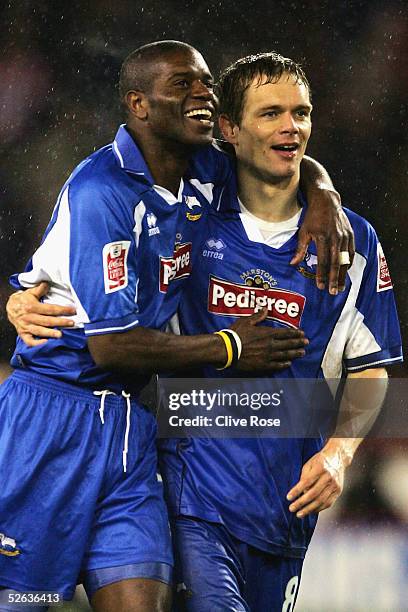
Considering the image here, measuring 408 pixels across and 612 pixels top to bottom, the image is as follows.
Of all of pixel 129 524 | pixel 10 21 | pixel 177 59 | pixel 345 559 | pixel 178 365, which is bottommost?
pixel 345 559

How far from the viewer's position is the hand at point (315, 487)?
115 inches

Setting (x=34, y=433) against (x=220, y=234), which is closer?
(x=34, y=433)

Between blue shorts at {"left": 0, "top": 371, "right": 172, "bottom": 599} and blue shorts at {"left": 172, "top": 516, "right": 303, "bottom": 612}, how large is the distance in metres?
0.13

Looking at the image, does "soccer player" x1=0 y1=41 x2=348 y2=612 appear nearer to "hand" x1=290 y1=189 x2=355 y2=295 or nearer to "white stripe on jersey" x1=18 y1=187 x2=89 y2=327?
"white stripe on jersey" x1=18 y1=187 x2=89 y2=327

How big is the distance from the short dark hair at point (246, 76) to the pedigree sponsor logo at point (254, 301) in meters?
0.46

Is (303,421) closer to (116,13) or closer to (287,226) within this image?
(287,226)

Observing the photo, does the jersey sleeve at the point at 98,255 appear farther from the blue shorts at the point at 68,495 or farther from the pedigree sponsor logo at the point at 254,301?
the pedigree sponsor logo at the point at 254,301

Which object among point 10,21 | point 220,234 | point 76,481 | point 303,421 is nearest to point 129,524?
point 76,481

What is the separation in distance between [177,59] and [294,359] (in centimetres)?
82

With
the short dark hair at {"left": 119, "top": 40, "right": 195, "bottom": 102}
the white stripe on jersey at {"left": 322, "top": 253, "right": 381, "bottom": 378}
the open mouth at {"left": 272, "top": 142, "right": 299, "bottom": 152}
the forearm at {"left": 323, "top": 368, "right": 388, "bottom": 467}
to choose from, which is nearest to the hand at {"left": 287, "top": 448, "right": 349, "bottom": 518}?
the forearm at {"left": 323, "top": 368, "right": 388, "bottom": 467}

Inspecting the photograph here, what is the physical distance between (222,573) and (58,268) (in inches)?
33.6

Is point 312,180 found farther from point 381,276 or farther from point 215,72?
point 215,72

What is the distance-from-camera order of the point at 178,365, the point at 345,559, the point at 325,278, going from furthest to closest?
the point at 345,559 → the point at 325,278 → the point at 178,365

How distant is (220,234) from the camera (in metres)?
3.01
